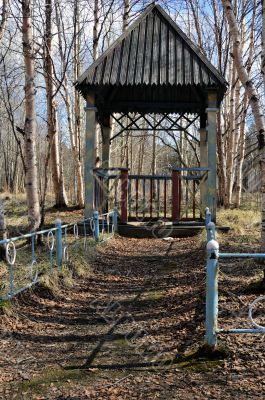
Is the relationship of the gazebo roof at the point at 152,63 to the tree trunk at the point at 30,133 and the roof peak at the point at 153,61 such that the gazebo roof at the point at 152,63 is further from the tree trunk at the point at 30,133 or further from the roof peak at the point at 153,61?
the tree trunk at the point at 30,133

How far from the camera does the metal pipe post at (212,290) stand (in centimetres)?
346

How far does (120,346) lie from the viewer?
4035mm

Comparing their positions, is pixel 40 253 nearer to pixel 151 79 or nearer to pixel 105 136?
pixel 151 79

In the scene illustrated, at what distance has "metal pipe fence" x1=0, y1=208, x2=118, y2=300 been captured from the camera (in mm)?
5059

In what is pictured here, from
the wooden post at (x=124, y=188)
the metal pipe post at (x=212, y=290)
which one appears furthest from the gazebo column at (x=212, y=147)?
the metal pipe post at (x=212, y=290)

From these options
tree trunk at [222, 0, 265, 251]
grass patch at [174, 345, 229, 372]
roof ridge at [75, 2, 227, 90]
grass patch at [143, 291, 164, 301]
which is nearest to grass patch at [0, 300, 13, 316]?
grass patch at [143, 291, 164, 301]

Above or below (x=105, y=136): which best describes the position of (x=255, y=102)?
below

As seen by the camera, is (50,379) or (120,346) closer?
(50,379)

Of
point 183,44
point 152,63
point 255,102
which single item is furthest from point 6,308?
point 183,44

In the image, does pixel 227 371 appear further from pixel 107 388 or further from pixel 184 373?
pixel 107 388

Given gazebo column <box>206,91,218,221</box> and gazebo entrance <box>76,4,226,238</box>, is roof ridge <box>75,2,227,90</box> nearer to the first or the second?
gazebo entrance <box>76,4,226,238</box>

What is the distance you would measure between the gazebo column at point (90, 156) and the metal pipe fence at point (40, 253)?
469 mm

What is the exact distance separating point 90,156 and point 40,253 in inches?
131

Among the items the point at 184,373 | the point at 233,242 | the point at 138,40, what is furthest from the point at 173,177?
the point at 184,373
